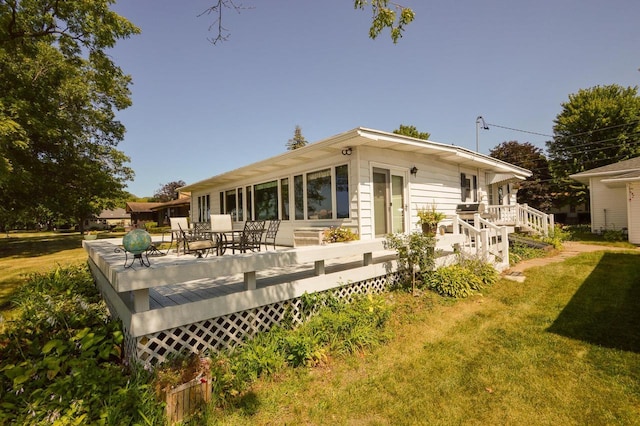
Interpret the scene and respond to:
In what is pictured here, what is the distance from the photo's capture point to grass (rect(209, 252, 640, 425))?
2867 mm

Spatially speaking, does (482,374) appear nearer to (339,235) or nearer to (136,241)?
(339,235)

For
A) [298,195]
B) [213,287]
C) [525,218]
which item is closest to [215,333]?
[213,287]

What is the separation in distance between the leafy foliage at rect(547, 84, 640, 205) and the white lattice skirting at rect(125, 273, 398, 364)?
1168 inches

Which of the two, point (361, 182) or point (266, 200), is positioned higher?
point (361, 182)

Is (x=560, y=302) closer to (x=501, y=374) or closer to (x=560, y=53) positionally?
(x=501, y=374)

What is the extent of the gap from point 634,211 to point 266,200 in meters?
14.2

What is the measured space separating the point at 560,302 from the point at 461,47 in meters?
8.86

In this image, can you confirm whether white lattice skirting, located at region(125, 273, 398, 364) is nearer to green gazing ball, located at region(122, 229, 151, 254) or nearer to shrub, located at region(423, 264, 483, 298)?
green gazing ball, located at region(122, 229, 151, 254)

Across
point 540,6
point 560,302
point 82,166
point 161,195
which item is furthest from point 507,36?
point 161,195

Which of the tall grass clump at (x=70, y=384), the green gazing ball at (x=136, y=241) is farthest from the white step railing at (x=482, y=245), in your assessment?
the tall grass clump at (x=70, y=384)

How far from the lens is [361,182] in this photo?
7.30 meters

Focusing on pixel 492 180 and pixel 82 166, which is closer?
pixel 492 180

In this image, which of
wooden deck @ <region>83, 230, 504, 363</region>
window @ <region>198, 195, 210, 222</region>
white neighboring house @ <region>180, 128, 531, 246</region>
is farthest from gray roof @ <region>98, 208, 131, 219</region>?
wooden deck @ <region>83, 230, 504, 363</region>

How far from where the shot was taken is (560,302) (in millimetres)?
5430
